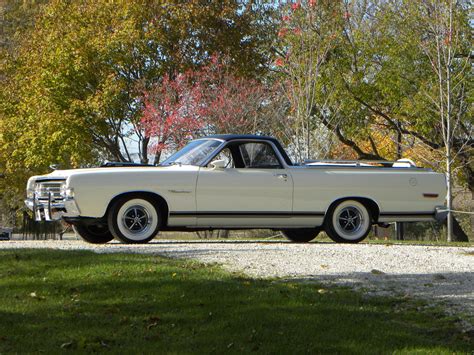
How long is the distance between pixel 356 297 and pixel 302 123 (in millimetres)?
19697

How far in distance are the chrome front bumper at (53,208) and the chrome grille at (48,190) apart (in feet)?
0.20

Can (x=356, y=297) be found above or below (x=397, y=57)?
below

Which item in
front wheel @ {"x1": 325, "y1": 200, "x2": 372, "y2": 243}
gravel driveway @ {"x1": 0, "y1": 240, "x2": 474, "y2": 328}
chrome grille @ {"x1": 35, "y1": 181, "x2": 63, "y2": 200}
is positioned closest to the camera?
gravel driveway @ {"x1": 0, "y1": 240, "x2": 474, "y2": 328}

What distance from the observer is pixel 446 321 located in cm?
873

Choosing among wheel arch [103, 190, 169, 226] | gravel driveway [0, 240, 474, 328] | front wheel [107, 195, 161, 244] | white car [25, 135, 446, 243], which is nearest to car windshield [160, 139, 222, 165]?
white car [25, 135, 446, 243]

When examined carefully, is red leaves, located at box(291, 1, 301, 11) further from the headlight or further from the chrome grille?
the headlight

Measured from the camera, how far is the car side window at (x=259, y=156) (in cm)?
1578

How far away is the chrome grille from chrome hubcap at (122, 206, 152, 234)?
1.06 metres

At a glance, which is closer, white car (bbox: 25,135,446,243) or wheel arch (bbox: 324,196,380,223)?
white car (bbox: 25,135,446,243)

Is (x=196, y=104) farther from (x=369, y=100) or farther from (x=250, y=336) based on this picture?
(x=250, y=336)

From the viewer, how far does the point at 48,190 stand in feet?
50.6

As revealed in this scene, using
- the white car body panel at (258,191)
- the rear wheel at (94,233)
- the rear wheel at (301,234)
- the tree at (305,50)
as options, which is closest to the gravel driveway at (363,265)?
the white car body panel at (258,191)

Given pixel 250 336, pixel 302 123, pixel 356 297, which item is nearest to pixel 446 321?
pixel 356 297

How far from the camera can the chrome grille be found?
15258 millimetres
